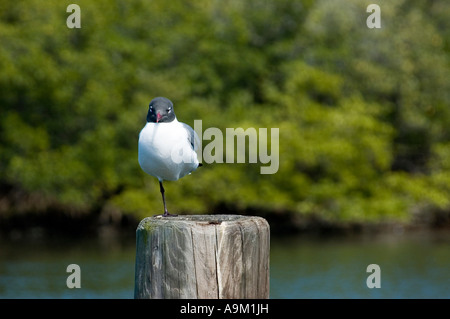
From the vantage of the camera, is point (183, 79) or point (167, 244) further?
point (183, 79)

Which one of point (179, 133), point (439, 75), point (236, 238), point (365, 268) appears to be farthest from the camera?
point (439, 75)

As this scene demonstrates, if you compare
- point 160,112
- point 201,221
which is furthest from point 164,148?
point 201,221

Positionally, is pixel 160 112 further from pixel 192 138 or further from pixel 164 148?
pixel 192 138

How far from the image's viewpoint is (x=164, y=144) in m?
6.79

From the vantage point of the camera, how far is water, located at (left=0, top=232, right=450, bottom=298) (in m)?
21.9

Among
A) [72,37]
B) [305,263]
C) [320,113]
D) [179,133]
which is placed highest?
[72,37]

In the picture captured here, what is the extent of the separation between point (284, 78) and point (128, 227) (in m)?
10.1

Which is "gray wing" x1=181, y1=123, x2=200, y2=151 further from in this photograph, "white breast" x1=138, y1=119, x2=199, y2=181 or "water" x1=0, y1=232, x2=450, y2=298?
"water" x1=0, y1=232, x2=450, y2=298

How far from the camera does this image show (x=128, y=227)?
37.0m

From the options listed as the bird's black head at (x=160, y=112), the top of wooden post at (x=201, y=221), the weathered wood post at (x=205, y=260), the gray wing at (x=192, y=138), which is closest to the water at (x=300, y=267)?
the gray wing at (x=192, y=138)

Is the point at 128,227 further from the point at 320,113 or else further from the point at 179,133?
the point at 179,133

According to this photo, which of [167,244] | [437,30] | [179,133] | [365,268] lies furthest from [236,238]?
[437,30]

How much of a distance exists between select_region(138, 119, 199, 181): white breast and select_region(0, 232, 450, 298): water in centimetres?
1469

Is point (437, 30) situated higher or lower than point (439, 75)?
higher
